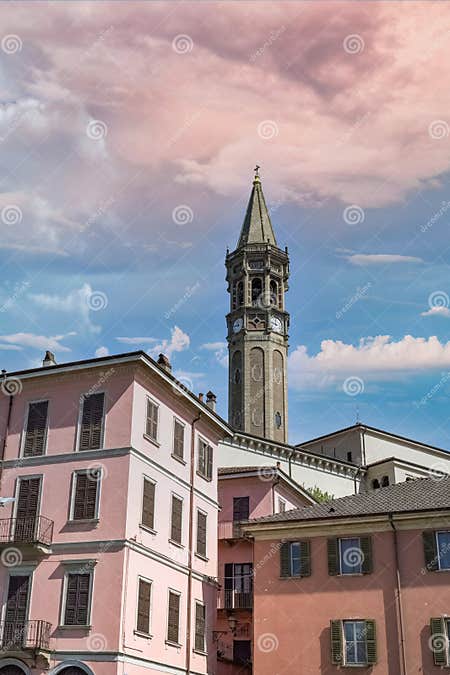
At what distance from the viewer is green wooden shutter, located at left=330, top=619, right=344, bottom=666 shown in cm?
3338

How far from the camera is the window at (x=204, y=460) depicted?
4078 centimetres

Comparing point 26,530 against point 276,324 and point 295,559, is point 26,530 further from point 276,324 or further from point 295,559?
point 276,324

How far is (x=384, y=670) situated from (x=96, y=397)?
1604 cm

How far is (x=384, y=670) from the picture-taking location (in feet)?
107

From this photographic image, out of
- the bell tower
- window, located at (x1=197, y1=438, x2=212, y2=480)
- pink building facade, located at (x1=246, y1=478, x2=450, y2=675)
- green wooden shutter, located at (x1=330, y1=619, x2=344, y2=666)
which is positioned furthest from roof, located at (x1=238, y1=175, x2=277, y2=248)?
green wooden shutter, located at (x1=330, y1=619, x2=344, y2=666)

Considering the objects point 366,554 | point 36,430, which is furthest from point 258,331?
point 366,554

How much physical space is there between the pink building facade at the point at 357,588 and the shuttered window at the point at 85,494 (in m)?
7.71

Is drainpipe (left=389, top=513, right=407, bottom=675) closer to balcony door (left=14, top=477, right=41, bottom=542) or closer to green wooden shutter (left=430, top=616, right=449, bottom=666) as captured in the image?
green wooden shutter (left=430, top=616, right=449, bottom=666)

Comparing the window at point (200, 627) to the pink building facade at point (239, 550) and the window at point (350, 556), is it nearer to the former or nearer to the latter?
the pink building facade at point (239, 550)

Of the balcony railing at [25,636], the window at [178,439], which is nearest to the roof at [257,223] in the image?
the window at [178,439]

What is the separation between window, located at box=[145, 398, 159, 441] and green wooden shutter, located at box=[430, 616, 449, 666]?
13669mm

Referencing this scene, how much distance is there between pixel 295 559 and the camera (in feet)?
119

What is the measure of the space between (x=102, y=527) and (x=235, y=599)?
38.7ft

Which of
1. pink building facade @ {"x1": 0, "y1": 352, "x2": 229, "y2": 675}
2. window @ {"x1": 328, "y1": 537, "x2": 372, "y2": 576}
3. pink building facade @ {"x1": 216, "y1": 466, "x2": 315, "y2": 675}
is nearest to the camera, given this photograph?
pink building facade @ {"x1": 0, "y1": 352, "x2": 229, "y2": 675}
